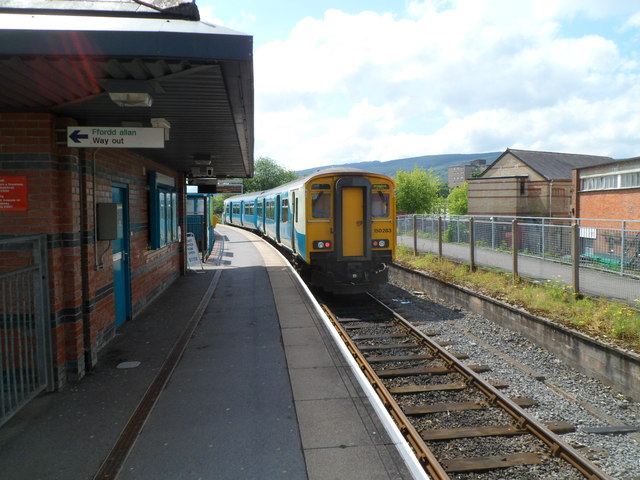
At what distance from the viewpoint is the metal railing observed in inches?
368

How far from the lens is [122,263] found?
793cm

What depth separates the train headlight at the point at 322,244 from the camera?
11891mm

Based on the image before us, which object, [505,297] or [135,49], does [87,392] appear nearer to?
[135,49]

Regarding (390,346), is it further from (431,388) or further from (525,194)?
(525,194)

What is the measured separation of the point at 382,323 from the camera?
10.3m

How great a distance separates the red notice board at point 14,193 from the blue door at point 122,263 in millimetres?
2324

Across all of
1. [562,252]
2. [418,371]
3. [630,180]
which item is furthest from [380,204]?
[630,180]

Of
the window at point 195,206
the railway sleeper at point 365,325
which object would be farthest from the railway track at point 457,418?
the window at point 195,206

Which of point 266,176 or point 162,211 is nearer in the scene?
point 162,211

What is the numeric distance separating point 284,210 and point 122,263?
8.60m

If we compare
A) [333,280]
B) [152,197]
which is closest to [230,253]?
[333,280]

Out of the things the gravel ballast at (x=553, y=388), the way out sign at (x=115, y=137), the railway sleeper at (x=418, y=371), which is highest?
the way out sign at (x=115, y=137)

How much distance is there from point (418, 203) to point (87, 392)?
4218 cm

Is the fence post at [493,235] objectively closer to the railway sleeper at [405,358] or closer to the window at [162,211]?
the railway sleeper at [405,358]
